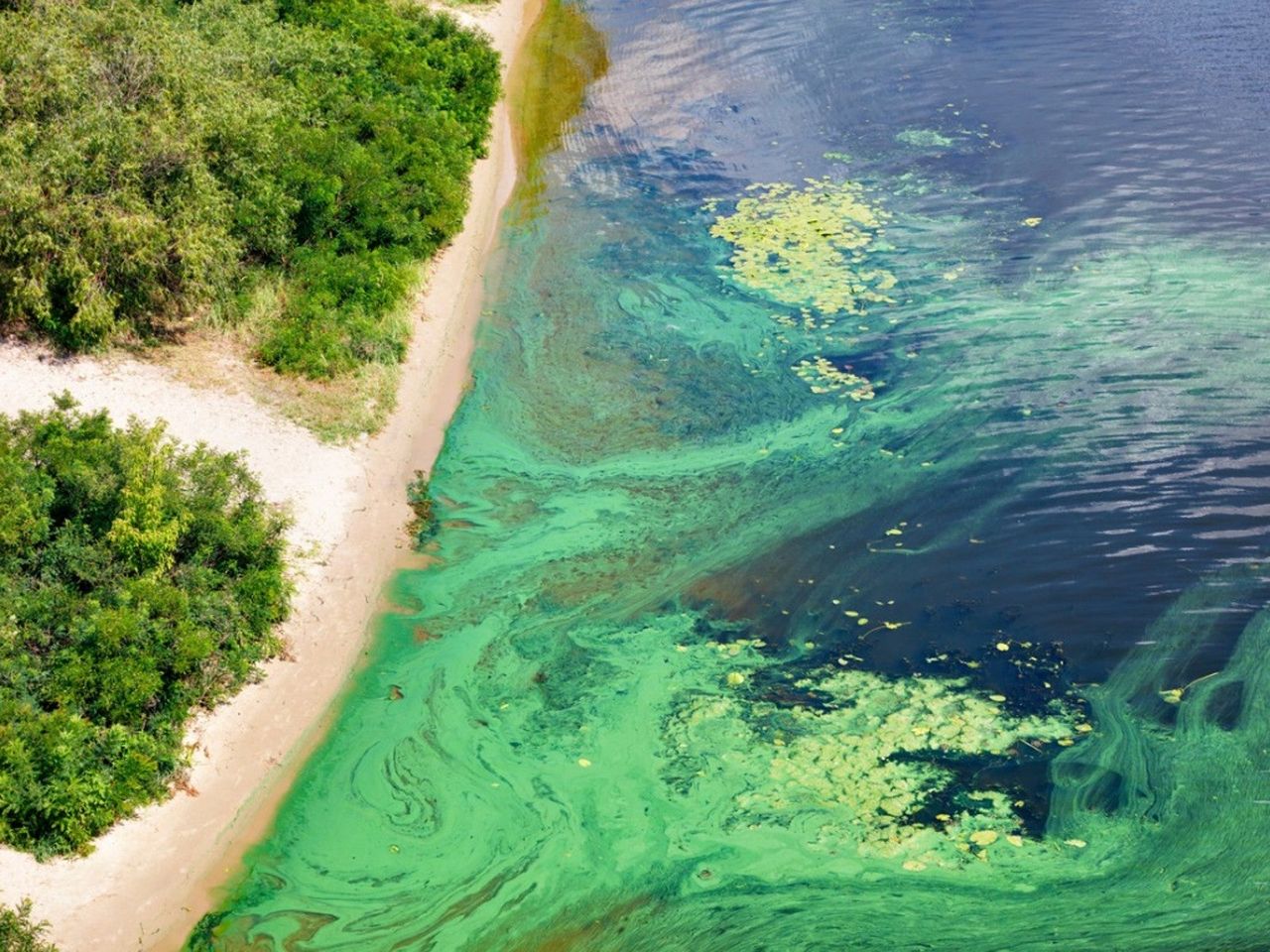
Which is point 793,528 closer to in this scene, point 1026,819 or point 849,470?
point 849,470

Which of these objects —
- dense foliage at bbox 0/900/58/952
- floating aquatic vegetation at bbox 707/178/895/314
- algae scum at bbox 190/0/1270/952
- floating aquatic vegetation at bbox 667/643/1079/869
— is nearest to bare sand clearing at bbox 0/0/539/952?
dense foliage at bbox 0/900/58/952

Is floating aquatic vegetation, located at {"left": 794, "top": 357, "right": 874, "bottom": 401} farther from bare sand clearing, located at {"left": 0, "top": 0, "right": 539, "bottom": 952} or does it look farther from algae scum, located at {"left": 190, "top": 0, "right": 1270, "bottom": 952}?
bare sand clearing, located at {"left": 0, "top": 0, "right": 539, "bottom": 952}

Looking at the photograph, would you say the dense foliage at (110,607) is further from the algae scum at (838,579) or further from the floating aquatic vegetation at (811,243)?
the floating aquatic vegetation at (811,243)

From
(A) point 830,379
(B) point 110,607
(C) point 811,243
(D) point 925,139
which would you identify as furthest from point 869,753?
(D) point 925,139

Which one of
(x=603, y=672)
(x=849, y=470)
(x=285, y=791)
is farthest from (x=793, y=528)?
(x=285, y=791)

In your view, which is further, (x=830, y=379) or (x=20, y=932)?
(x=830, y=379)

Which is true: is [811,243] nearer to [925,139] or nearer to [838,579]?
[925,139]
